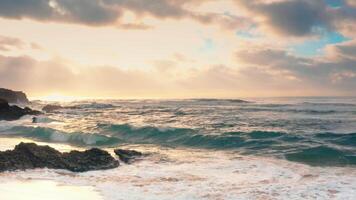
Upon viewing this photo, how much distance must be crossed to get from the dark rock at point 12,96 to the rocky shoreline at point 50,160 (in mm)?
89282

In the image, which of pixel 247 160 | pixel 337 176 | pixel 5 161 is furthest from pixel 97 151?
pixel 337 176

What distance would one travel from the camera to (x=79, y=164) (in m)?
16.4

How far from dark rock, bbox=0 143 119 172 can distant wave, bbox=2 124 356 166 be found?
29.7 feet

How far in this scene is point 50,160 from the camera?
1648 centimetres

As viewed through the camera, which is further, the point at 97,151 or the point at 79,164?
the point at 97,151

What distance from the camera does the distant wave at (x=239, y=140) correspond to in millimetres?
20719

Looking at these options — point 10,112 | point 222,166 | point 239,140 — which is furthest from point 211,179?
point 10,112

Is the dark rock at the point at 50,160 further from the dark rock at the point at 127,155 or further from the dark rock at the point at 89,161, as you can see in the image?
the dark rock at the point at 127,155

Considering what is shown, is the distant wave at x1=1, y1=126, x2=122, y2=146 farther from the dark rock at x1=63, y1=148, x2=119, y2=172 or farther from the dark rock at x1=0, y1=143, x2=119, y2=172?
the dark rock at x1=0, y1=143, x2=119, y2=172

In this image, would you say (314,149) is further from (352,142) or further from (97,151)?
(97,151)

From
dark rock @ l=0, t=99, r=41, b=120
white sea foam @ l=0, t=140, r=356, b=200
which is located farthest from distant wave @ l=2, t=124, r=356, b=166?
dark rock @ l=0, t=99, r=41, b=120

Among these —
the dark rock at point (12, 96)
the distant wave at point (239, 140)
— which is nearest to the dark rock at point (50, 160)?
the distant wave at point (239, 140)

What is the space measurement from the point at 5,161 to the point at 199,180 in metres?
7.78

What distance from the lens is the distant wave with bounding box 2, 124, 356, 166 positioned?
20.7m
